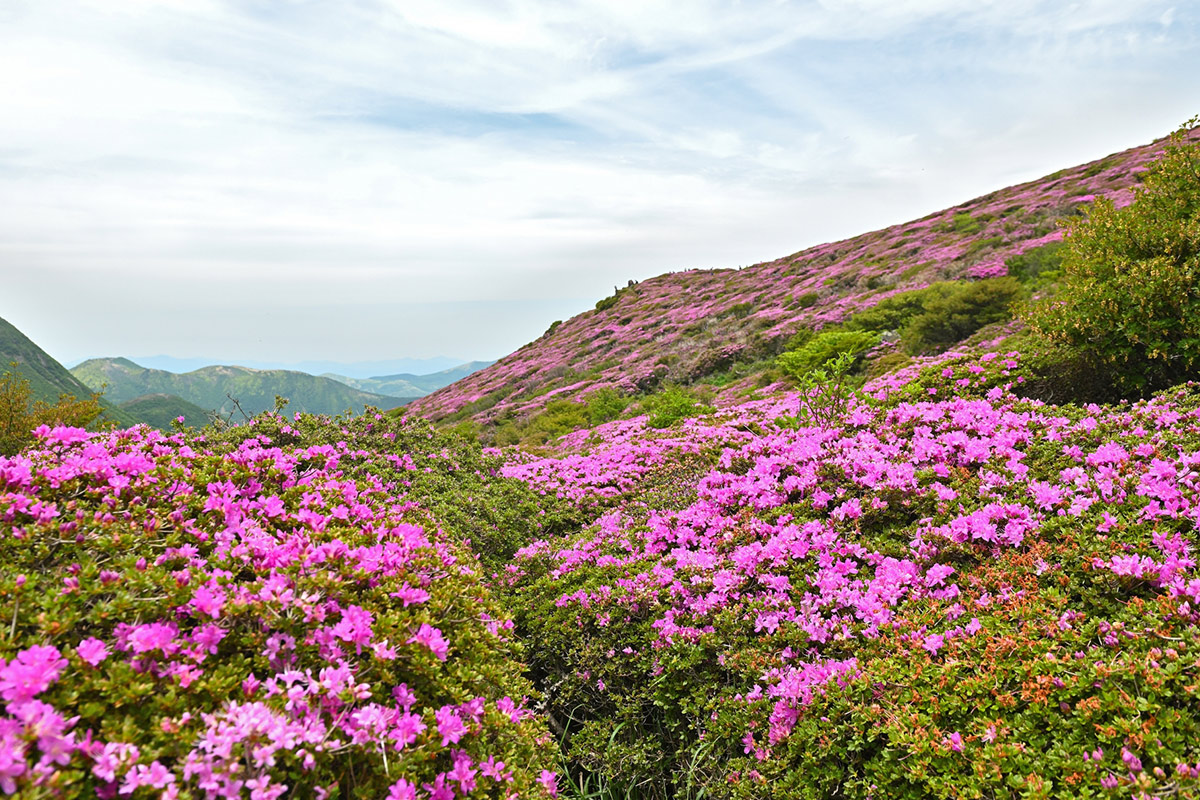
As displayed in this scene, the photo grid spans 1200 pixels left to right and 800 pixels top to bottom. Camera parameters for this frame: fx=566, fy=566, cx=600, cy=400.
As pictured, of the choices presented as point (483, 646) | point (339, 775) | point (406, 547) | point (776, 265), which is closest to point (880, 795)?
point (483, 646)

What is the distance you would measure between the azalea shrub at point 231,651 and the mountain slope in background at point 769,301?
15.6 m

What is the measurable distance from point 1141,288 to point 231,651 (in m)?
9.07

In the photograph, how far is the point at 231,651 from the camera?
2.37m

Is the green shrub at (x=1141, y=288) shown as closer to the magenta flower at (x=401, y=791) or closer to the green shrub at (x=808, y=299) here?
the magenta flower at (x=401, y=791)

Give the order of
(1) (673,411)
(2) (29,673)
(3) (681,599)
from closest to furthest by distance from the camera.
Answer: (2) (29,673) → (3) (681,599) → (1) (673,411)

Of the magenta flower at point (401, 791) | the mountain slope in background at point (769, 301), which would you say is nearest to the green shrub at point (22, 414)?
the mountain slope in background at point (769, 301)

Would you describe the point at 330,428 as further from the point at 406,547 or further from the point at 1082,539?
the point at 1082,539

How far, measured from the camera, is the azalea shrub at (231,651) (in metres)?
1.79

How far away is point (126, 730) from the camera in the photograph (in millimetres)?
1774

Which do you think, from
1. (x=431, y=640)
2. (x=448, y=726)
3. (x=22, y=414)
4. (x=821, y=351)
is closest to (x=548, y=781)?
(x=448, y=726)

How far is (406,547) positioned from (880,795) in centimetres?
279

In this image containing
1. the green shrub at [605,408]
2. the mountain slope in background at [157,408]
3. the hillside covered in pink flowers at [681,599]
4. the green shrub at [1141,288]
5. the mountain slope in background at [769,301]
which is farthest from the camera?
the mountain slope in background at [157,408]

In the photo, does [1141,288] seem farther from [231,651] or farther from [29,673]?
[29,673]

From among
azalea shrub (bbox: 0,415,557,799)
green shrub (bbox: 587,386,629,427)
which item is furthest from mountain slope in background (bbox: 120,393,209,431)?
azalea shrub (bbox: 0,415,557,799)
